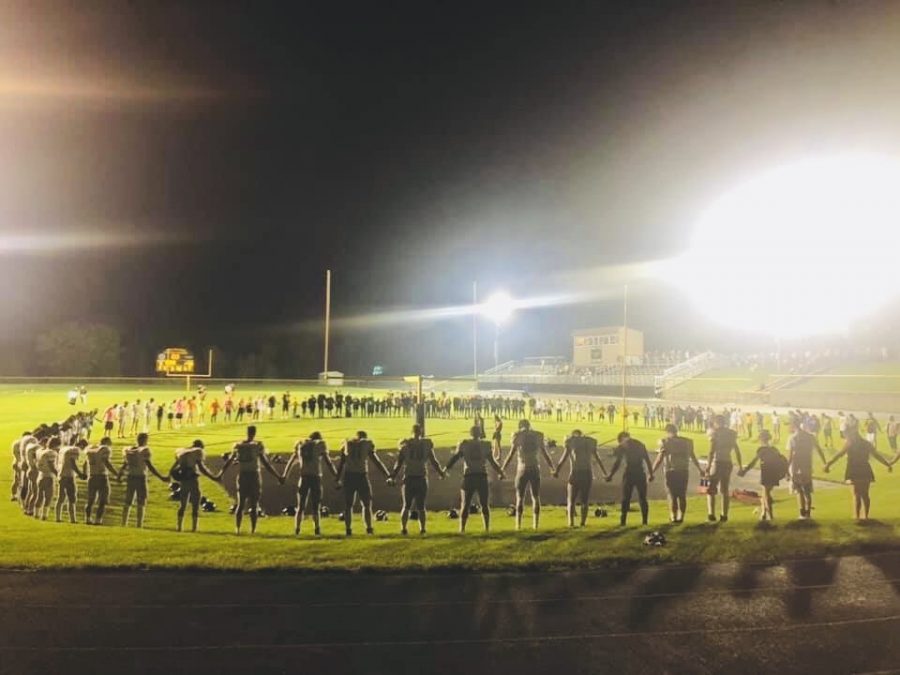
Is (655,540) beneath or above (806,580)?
above

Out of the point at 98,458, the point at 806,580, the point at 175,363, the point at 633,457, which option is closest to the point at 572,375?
the point at 175,363

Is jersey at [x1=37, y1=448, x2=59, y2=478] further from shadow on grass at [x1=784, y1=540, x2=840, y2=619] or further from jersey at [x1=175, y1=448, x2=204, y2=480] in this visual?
shadow on grass at [x1=784, y1=540, x2=840, y2=619]

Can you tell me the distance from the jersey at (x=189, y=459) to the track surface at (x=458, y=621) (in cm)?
279

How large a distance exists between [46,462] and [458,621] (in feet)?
31.4

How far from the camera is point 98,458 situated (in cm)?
1155

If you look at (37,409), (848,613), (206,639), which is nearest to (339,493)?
(206,639)

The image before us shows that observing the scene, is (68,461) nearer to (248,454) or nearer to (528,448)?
(248,454)

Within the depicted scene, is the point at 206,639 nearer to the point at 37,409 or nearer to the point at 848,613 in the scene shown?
the point at 848,613

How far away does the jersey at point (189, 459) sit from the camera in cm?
1085

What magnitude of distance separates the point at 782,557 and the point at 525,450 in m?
4.32

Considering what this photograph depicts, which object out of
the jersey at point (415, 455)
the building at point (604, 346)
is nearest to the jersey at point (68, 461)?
the jersey at point (415, 455)

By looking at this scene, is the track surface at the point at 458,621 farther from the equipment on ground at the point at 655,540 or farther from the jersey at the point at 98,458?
the jersey at the point at 98,458

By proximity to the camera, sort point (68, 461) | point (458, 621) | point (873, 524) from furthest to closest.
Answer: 1. point (68, 461)
2. point (873, 524)
3. point (458, 621)

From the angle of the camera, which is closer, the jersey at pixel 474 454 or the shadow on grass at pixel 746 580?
the shadow on grass at pixel 746 580
